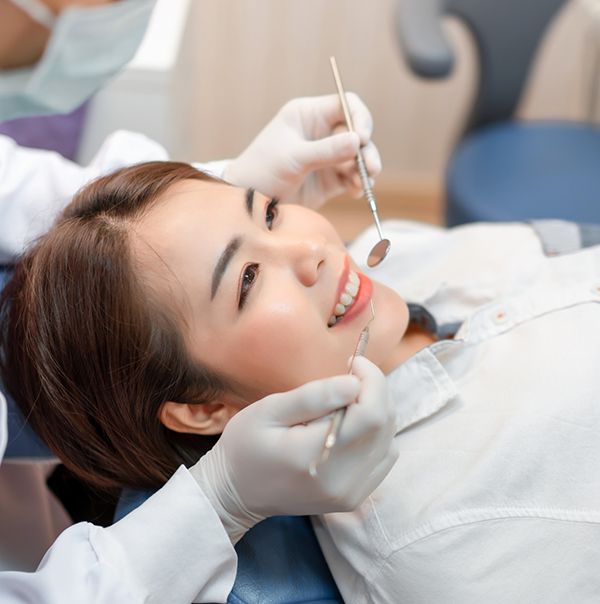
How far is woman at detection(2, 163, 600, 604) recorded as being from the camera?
0.89m

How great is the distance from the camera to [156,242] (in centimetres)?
95

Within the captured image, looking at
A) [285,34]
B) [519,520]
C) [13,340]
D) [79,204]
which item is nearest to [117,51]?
[79,204]

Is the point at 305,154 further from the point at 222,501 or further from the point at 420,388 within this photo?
the point at 222,501

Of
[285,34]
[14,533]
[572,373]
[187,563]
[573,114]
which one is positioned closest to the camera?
[187,563]

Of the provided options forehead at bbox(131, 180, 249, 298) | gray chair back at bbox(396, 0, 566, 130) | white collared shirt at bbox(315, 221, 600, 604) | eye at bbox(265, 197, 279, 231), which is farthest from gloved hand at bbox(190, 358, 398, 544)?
Result: gray chair back at bbox(396, 0, 566, 130)

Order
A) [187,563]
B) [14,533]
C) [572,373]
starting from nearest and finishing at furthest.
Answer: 1. [187,563]
2. [572,373]
3. [14,533]

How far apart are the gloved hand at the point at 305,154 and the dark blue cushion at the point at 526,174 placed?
2.15 ft

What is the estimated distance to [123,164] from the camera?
1.40m

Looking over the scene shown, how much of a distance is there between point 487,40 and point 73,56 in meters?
1.46

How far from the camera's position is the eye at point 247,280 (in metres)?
0.94

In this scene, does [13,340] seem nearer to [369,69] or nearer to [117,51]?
[117,51]

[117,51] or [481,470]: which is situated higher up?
[117,51]

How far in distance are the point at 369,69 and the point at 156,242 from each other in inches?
73.8

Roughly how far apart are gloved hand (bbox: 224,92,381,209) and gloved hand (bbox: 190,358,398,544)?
513mm
